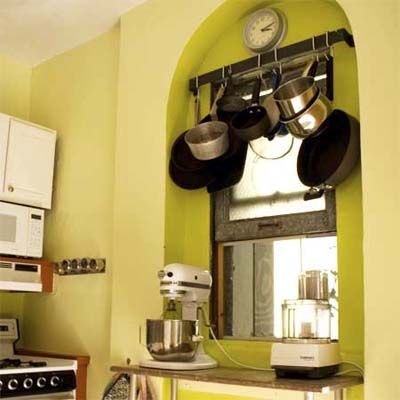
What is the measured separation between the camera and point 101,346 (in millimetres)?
3312

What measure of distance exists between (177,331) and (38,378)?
0.93 meters

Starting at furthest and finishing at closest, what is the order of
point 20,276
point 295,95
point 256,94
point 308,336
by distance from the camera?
point 20,276
point 256,94
point 295,95
point 308,336

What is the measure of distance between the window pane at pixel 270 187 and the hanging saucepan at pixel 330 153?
0.13 metres

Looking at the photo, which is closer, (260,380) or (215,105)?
(260,380)

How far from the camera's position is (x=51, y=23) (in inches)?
140

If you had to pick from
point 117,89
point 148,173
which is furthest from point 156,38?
point 148,173

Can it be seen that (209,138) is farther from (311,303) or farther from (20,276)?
(20,276)

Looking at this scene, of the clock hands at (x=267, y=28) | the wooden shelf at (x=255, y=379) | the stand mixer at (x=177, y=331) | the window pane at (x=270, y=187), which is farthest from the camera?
the clock hands at (x=267, y=28)

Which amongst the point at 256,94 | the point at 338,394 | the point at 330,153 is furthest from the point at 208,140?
the point at 338,394

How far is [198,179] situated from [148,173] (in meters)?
0.29

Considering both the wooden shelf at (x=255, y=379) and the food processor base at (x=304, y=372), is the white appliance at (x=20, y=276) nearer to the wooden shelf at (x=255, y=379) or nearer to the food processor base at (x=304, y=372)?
the wooden shelf at (x=255, y=379)

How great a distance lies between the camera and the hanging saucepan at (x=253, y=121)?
2697 millimetres

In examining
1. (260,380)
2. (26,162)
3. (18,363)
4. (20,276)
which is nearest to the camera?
(260,380)

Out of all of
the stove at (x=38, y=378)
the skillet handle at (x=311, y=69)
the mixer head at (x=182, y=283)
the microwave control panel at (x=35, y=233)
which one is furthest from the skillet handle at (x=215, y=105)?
the stove at (x=38, y=378)
